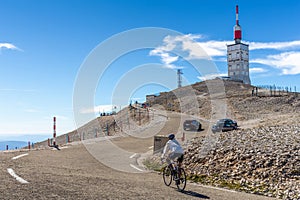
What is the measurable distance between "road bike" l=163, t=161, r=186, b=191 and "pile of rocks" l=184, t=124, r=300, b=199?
210cm

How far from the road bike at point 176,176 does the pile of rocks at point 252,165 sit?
2100 mm

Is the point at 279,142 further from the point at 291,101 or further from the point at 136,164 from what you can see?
the point at 291,101

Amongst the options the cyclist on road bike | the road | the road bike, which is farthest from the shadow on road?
the cyclist on road bike

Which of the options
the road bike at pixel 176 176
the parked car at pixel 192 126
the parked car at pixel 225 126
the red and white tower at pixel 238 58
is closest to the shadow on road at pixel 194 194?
the road bike at pixel 176 176

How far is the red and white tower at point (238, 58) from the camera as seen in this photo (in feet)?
420

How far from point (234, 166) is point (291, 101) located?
236 feet

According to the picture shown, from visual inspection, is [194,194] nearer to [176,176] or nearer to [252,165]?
[176,176]

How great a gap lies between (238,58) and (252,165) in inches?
4693

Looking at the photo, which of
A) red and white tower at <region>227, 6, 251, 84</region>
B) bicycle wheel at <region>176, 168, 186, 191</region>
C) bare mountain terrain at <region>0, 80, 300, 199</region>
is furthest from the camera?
red and white tower at <region>227, 6, 251, 84</region>

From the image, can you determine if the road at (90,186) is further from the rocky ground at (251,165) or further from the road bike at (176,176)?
the rocky ground at (251,165)

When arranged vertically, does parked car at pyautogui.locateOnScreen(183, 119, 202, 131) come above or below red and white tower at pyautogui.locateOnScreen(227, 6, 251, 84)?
below

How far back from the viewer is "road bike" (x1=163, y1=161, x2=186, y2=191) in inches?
463

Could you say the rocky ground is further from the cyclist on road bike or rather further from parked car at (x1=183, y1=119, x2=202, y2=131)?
parked car at (x1=183, y1=119, x2=202, y2=131)

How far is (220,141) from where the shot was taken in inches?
765
